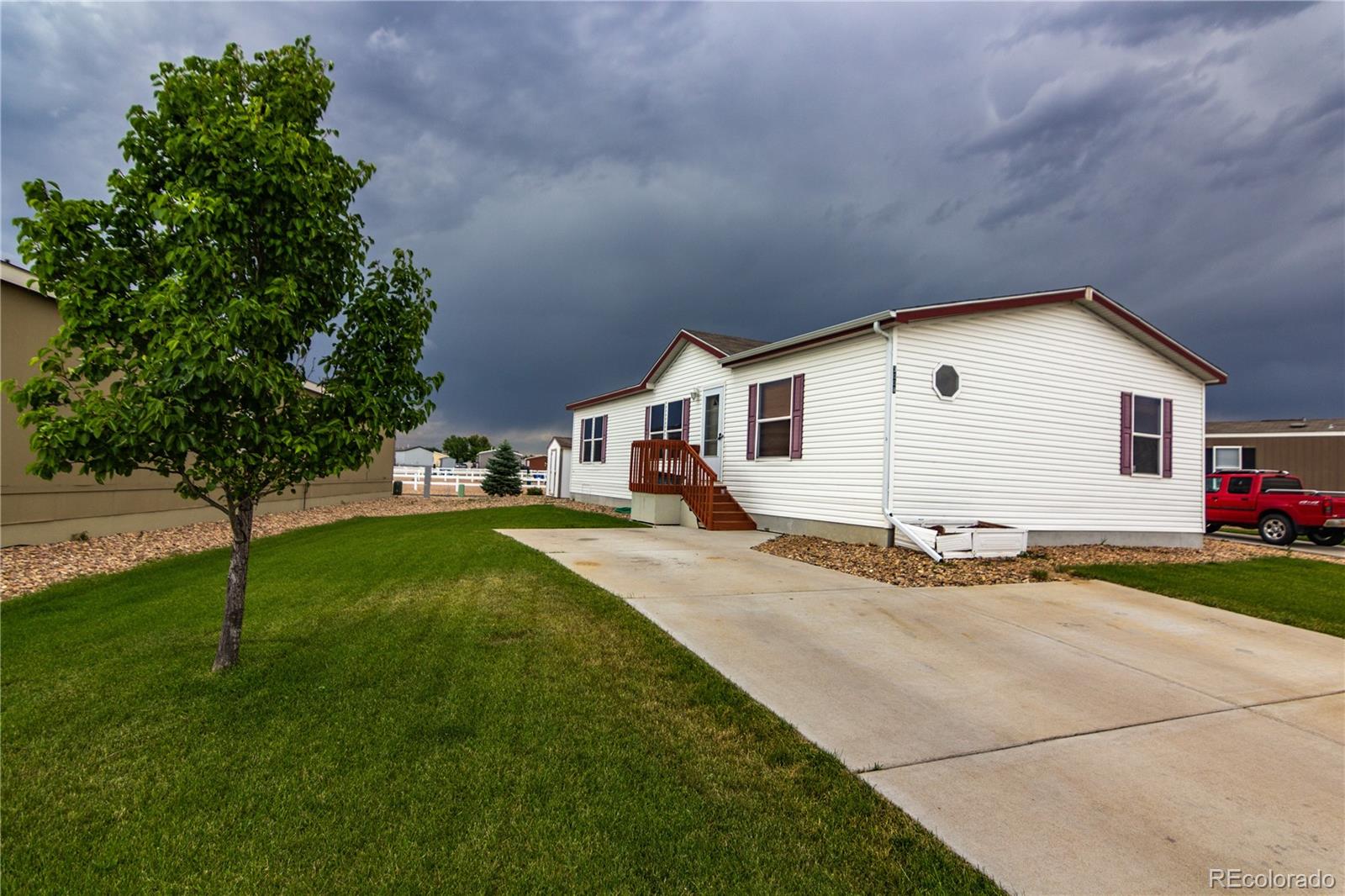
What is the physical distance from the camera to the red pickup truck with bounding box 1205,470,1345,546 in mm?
13578

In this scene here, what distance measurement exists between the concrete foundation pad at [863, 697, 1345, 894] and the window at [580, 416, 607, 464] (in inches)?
722

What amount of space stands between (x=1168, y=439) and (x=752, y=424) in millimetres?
7920

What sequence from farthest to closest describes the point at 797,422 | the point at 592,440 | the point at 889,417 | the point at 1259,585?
the point at 592,440 → the point at 797,422 → the point at 889,417 → the point at 1259,585

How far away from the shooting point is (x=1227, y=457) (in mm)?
26641

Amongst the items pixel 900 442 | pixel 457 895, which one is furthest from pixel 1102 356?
pixel 457 895

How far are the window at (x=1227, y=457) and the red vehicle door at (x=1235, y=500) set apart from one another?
13.4 m

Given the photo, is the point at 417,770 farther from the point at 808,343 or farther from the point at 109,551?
the point at 808,343

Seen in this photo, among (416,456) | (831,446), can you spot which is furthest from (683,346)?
(416,456)

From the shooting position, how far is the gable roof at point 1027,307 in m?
9.68

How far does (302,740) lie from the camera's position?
10.2ft

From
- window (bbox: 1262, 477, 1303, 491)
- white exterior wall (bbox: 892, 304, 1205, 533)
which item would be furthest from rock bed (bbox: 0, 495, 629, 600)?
window (bbox: 1262, 477, 1303, 491)

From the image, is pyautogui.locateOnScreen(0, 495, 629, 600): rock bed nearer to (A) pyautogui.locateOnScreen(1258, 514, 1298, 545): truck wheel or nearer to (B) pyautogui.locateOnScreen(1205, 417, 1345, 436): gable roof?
(A) pyautogui.locateOnScreen(1258, 514, 1298, 545): truck wheel

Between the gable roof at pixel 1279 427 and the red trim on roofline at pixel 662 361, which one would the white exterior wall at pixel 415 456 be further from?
the gable roof at pixel 1279 427

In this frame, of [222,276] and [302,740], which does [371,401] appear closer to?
[222,276]
